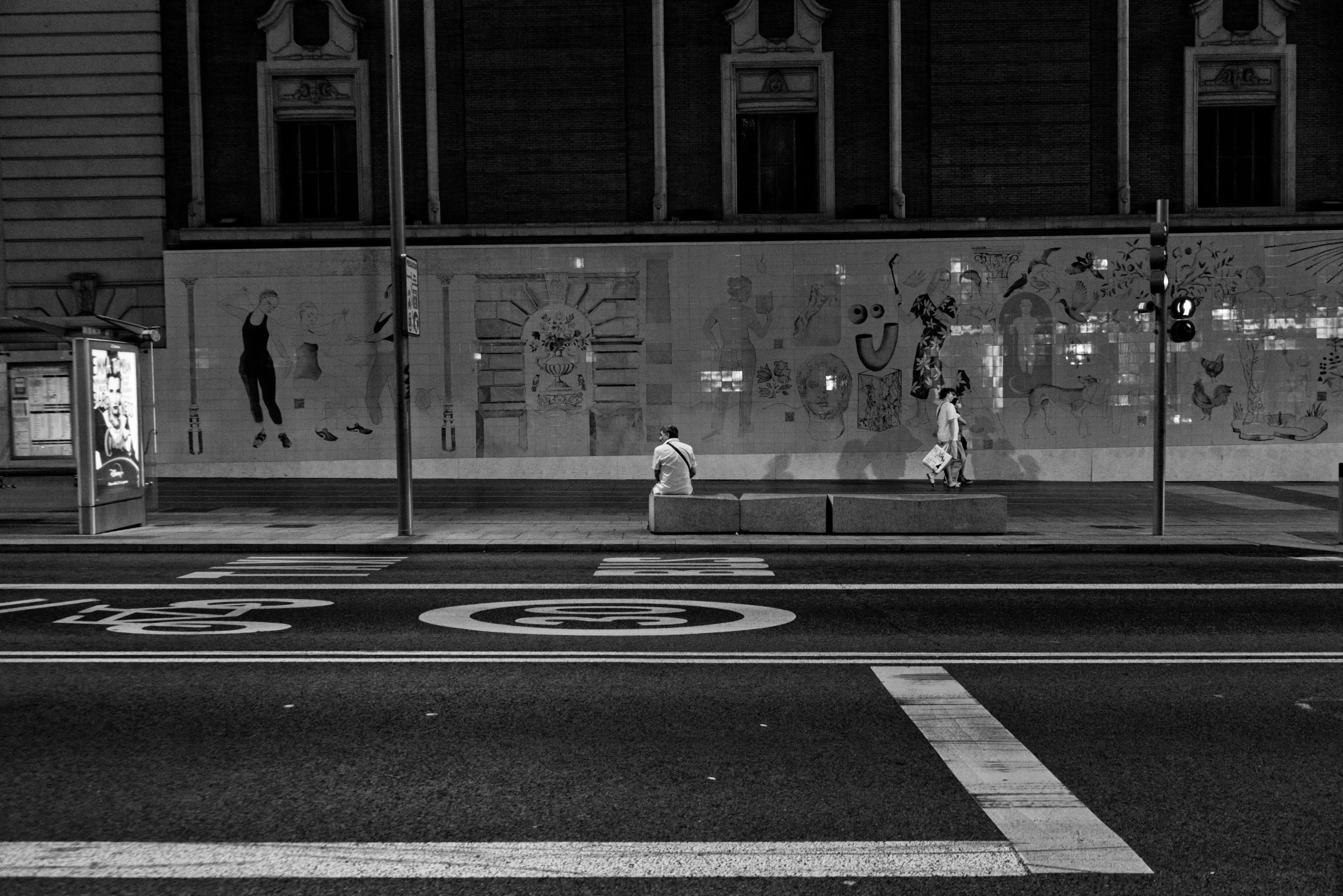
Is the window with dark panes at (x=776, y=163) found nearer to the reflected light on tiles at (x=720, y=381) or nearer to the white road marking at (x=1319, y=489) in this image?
the reflected light on tiles at (x=720, y=381)

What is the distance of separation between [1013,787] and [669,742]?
1713mm

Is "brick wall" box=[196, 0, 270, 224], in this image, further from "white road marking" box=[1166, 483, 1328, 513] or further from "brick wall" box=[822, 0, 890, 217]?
"white road marking" box=[1166, 483, 1328, 513]

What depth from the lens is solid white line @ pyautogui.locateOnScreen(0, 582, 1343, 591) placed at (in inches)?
396

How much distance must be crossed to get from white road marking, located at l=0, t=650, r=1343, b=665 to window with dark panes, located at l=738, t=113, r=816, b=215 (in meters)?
16.1

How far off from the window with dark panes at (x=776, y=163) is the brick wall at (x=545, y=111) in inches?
102

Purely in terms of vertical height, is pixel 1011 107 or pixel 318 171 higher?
pixel 1011 107

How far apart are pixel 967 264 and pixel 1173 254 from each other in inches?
169

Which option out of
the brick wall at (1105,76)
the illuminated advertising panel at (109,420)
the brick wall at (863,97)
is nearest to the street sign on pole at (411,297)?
the illuminated advertising panel at (109,420)

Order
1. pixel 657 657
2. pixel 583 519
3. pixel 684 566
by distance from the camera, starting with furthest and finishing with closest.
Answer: pixel 583 519 → pixel 684 566 → pixel 657 657

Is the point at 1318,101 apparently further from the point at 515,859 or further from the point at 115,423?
the point at 515,859

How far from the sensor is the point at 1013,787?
4.74 meters

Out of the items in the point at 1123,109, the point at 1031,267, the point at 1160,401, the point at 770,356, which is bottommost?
the point at 1160,401

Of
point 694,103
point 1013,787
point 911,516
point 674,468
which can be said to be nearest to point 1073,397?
point 911,516

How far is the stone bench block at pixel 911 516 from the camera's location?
14000 mm
